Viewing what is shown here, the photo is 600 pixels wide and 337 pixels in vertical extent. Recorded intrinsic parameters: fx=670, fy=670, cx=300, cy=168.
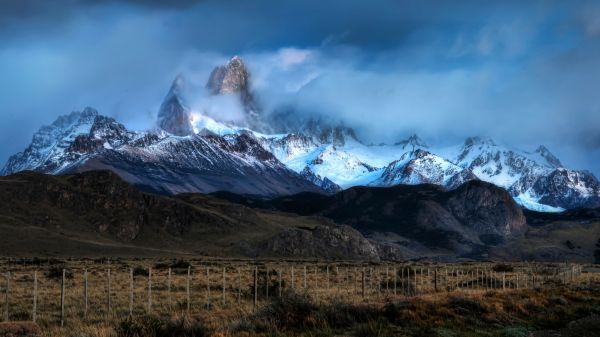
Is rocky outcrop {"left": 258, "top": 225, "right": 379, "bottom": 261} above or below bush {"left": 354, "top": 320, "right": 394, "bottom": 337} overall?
above

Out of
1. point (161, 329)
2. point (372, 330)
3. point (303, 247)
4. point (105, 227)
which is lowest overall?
point (372, 330)

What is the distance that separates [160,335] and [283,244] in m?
168

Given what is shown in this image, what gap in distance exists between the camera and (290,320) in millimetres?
19656

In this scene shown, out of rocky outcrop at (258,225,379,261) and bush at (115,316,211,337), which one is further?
rocky outcrop at (258,225,379,261)

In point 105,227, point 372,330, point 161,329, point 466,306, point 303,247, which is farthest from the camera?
point 303,247

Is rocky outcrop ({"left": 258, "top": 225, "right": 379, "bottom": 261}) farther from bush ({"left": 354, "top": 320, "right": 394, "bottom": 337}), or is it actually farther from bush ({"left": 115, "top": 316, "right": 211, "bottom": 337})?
bush ({"left": 115, "top": 316, "right": 211, "bottom": 337})

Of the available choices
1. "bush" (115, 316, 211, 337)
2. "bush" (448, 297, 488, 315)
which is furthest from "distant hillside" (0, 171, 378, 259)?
"bush" (115, 316, 211, 337)

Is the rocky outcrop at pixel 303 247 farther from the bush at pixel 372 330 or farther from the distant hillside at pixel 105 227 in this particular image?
the bush at pixel 372 330

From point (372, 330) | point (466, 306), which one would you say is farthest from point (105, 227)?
A: point (372, 330)

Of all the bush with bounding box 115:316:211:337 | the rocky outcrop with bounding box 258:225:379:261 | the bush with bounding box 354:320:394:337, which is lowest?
the bush with bounding box 354:320:394:337

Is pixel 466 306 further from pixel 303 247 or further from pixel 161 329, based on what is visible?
pixel 303 247

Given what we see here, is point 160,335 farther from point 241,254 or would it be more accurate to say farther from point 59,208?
point 59,208

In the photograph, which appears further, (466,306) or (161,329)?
(466,306)

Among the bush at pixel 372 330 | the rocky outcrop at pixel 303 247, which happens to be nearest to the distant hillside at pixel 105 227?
the rocky outcrop at pixel 303 247
